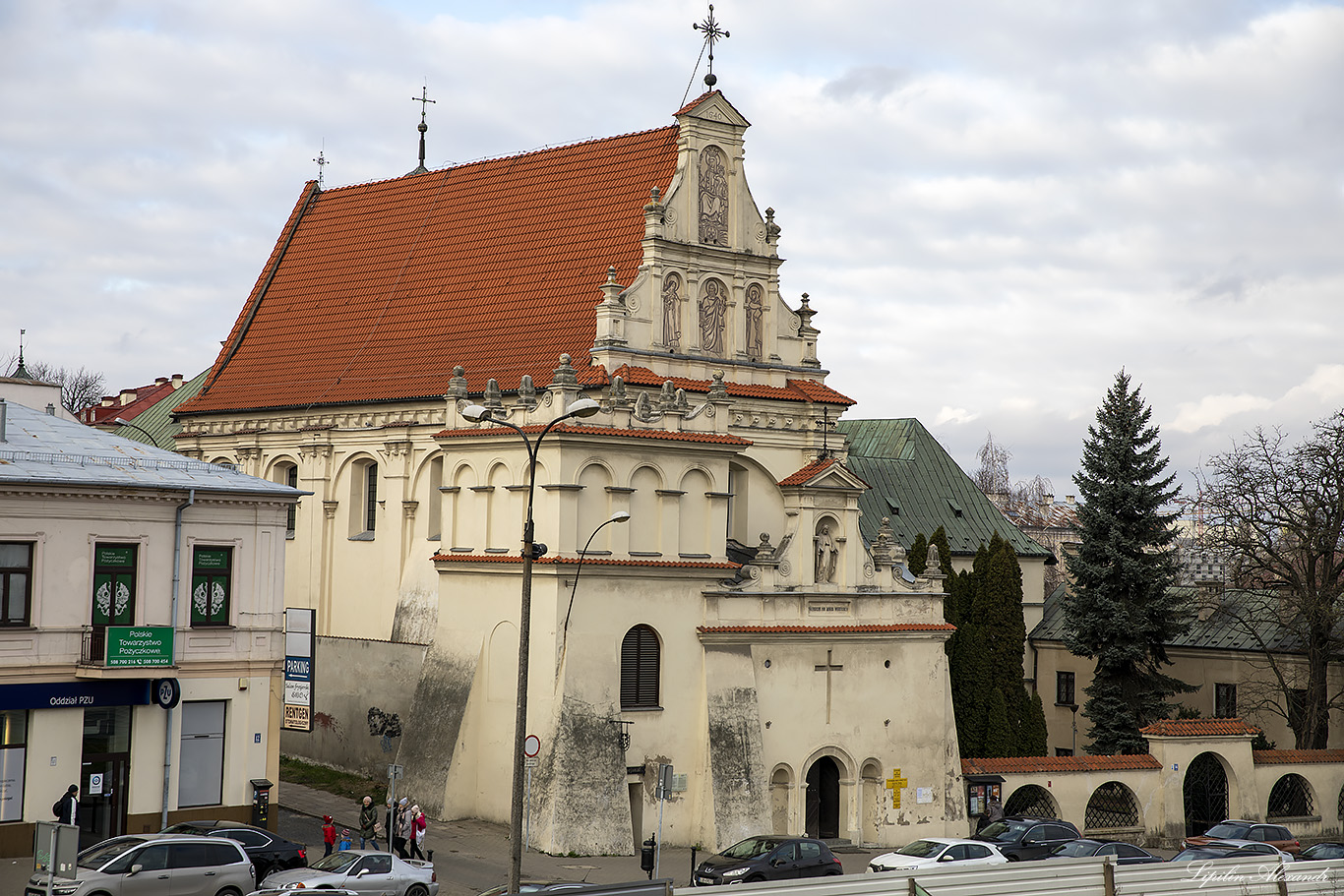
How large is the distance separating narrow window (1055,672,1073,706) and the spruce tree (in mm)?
9185

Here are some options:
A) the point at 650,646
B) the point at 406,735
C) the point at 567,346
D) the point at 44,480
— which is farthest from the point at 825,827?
the point at 44,480

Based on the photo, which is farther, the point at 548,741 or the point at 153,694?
the point at 548,741

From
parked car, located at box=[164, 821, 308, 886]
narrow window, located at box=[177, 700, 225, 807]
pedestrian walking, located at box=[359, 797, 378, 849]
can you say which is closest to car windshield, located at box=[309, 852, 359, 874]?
parked car, located at box=[164, 821, 308, 886]

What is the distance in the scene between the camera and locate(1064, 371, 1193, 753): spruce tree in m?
51.6

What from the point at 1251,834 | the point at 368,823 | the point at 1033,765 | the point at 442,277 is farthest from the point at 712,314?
the point at 1251,834

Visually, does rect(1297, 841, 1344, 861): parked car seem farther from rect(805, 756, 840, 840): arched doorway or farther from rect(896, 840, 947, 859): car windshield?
rect(805, 756, 840, 840): arched doorway

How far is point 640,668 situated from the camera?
41562mm

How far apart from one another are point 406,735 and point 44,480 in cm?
1347

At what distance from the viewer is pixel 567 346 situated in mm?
46781

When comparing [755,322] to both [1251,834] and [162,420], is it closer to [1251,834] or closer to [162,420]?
[1251,834]

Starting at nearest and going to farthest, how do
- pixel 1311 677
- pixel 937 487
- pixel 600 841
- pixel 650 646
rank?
pixel 600 841 → pixel 650 646 → pixel 1311 677 → pixel 937 487

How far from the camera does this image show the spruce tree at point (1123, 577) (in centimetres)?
5156

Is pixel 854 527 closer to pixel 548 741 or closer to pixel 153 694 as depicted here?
pixel 548 741

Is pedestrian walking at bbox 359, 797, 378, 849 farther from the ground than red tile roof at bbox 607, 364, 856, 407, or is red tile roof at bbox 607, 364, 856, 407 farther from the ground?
red tile roof at bbox 607, 364, 856, 407
